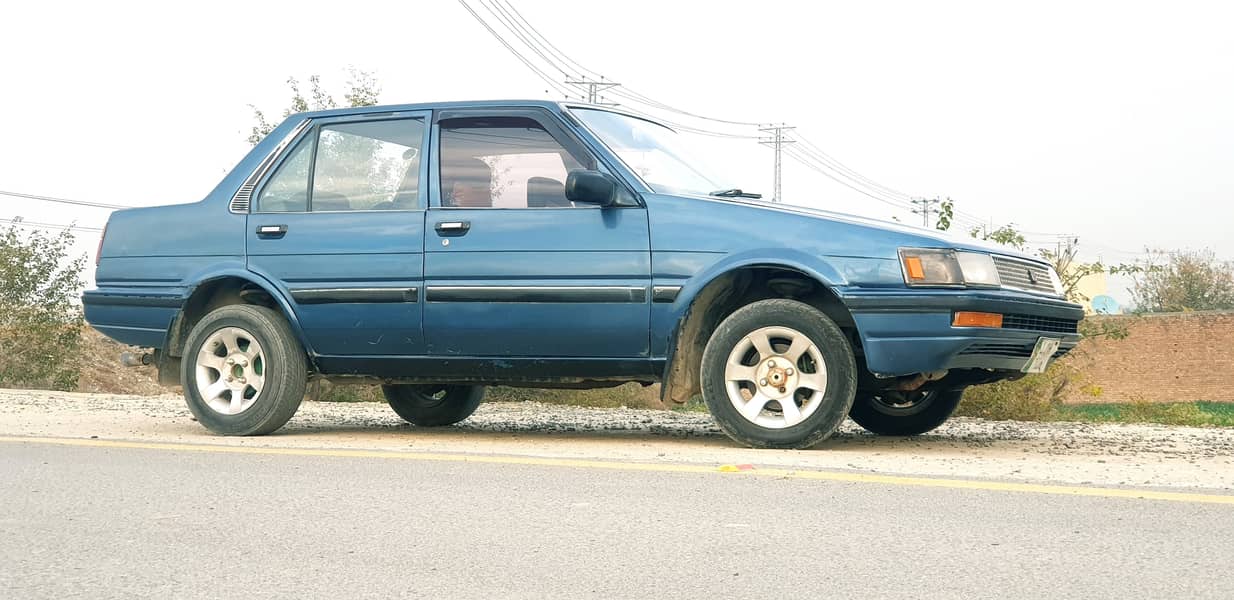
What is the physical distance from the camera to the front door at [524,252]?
23.3ft

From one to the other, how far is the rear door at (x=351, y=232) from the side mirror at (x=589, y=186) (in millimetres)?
1036

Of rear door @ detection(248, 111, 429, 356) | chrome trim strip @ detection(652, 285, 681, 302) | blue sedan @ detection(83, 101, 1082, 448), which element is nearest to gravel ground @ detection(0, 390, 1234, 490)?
blue sedan @ detection(83, 101, 1082, 448)

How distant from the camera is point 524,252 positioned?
7258 millimetres

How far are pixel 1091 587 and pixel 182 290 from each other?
5.91 m

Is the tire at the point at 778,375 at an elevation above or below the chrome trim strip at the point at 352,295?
below

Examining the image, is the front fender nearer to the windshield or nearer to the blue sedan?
the blue sedan

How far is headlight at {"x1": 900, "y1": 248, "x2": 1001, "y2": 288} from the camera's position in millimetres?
6621

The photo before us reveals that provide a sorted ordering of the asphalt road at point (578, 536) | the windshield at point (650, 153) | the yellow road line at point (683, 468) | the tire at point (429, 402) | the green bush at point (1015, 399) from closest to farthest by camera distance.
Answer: the asphalt road at point (578, 536)
the yellow road line at point (683, 468)
the windshield at point (650, 153)
the tire at point (429, 402)
the green bush at point (1015, 399)

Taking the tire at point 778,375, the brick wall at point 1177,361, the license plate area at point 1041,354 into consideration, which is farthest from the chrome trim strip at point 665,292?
the brick wall at point 1177,361

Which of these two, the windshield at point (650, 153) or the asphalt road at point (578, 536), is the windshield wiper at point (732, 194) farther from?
the asphalt road at point (578, 536)

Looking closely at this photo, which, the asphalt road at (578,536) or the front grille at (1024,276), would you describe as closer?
the asphalt road at (578,536)

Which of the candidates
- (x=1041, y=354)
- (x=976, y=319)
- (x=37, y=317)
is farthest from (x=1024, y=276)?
(x=37, y=317)

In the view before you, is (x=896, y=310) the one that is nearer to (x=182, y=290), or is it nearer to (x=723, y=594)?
(x=723, y=594)

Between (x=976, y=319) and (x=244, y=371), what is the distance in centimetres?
422
